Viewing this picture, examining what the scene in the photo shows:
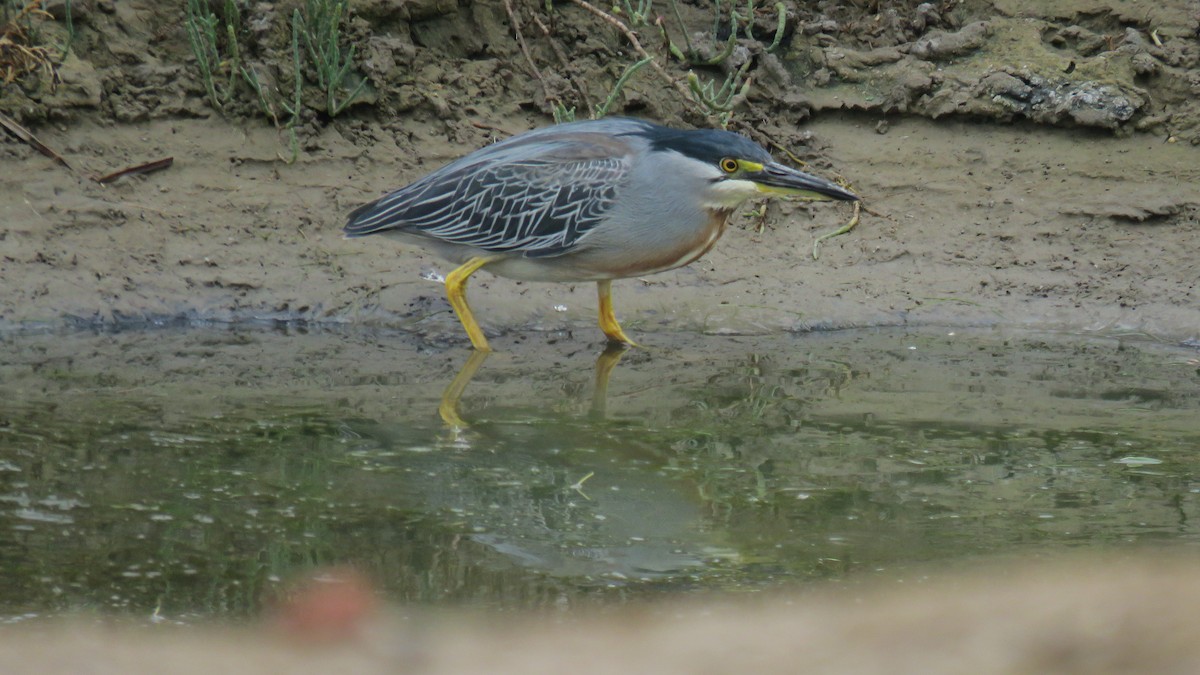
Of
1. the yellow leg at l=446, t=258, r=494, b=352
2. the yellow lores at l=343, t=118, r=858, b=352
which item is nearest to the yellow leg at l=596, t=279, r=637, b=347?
the yellow lores at l=343, t=118, r=858, b=352

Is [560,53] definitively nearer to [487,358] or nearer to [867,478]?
[487,358]

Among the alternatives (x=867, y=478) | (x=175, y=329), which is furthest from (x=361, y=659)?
(x=175, y=329)

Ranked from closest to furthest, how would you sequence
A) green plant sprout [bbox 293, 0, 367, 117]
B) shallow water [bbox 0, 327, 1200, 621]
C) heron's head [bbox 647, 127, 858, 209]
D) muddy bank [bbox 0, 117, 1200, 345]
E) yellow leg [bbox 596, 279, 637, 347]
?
shallow water [bbox 0, 327, 1200, 621] < heron's head [bbox 647, 127, 858, 209] < yellow leg [bbox 596, 279, 637, 347] < muddy bank [bbox 0, 117, 1200, 345] < green plant sprout [bbox 293, 0, 367, 117]

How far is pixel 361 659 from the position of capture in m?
2.74

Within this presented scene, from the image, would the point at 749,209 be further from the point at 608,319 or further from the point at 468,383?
the point at 468,383

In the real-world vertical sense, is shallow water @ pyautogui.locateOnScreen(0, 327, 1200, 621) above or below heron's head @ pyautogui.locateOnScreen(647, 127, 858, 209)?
below

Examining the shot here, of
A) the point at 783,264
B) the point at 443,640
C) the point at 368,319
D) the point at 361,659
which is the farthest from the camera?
the point at 783,264

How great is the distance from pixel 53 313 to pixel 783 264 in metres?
3.27

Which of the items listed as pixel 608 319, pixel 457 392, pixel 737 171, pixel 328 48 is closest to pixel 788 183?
pixel 737 171

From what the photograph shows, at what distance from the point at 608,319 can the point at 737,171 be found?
34.3 inches

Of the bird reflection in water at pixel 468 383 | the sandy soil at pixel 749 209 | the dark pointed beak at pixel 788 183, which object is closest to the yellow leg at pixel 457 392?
the bird reflection in water at pixel 468 383

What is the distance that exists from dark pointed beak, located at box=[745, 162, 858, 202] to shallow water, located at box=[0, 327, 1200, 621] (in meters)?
0.69

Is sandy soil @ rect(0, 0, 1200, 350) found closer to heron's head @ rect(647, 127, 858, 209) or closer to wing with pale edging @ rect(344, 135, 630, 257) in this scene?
wing with pale edging @ rect(344, 135, 630, 257)

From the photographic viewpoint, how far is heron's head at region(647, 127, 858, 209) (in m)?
6.04
